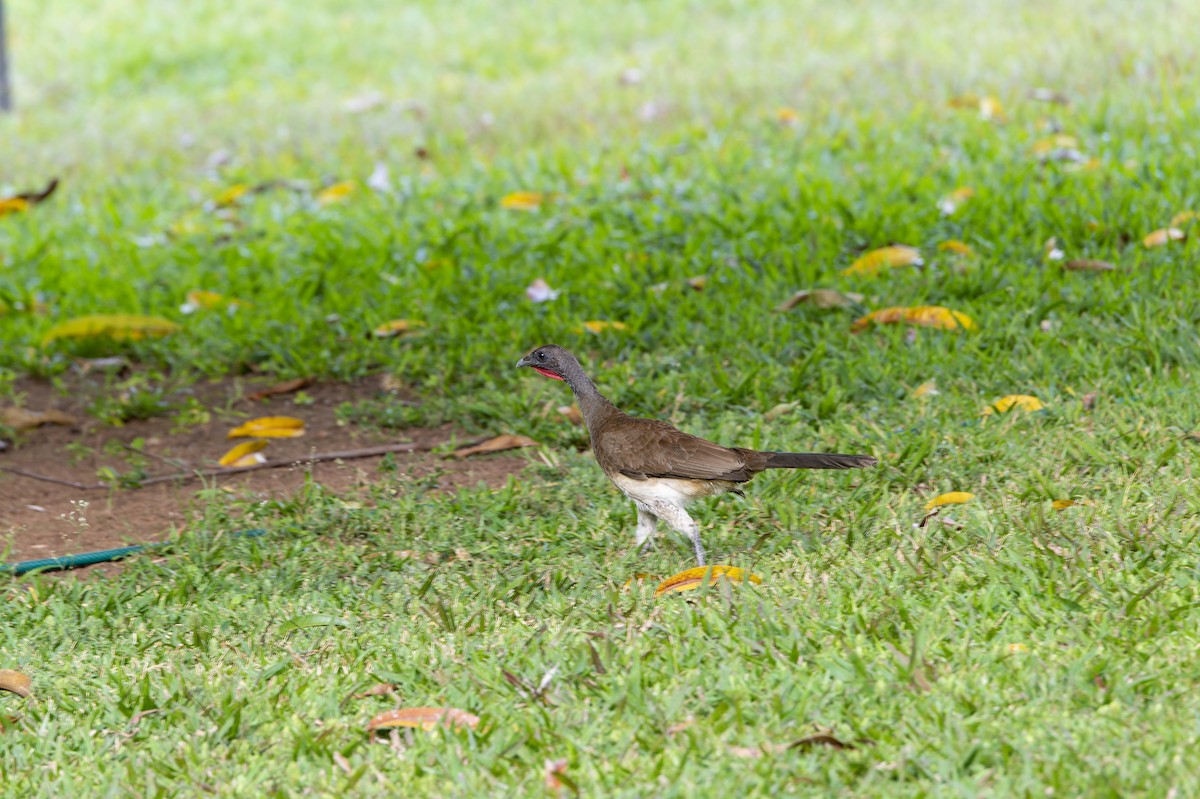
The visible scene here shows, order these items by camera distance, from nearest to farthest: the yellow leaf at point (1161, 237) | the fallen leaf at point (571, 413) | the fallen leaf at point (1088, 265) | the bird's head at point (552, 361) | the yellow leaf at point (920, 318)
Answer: the bird's head at point (552, 361), the fallen leaf at point (571, 413), the yellow leaf at point (920, 318), the fallen leaf at point (1088, 265), the yellow leaf at point (1161, 237)

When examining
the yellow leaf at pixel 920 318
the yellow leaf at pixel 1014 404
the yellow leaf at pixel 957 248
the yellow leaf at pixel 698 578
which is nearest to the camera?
the yellow leaf at pixel 698 578

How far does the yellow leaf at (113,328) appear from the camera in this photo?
6.11 m

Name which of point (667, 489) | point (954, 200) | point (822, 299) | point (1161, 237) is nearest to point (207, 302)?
point (822, 299)

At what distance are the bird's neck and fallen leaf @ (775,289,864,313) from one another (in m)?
1.77

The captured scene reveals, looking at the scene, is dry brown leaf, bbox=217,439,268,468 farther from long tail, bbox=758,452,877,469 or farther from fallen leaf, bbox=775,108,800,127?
fallen leaf, bbox=775,108,800,127

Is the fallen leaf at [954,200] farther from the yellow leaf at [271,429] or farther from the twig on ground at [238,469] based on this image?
the yellow leaf at [271,429]

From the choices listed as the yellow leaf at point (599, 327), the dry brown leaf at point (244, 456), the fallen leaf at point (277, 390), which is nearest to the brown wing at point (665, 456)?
the dry brown leaf at point (244, 456)

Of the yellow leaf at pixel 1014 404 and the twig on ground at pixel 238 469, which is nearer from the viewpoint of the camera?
the yellow leaf at pixel 1014 404

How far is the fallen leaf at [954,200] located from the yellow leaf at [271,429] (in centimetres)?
326

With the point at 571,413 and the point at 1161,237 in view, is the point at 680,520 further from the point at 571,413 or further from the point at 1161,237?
the point at 1161,237

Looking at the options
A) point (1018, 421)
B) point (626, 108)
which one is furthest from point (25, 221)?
point (1018, 421)

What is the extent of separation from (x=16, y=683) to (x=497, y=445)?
1.99 m

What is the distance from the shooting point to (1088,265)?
5.73 m

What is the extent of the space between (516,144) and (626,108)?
3.05 ft
